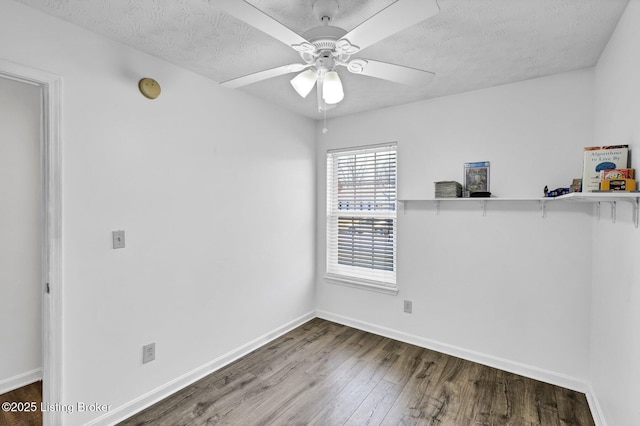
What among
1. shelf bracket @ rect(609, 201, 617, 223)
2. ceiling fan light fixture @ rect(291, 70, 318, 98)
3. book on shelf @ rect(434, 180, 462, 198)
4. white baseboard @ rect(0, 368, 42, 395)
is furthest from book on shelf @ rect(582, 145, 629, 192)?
white baseboard @ rect(0, 368, 42, 395)

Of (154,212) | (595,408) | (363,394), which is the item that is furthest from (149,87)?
(595,408)

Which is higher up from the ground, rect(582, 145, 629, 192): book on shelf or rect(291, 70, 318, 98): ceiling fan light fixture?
rect(291, 70, 318, 98): ceiling fan light fixture

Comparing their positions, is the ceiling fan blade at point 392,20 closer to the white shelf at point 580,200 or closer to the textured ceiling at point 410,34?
the textured ceiling at point 410,34

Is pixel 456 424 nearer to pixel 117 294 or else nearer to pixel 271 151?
pixel 117 294

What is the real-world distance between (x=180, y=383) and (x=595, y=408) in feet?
9.64

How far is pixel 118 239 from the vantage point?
202 cm

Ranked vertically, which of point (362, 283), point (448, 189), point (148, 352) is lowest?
point (148, 352)

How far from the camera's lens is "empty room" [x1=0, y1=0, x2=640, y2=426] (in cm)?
167

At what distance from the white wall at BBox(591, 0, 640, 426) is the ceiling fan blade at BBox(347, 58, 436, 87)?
0.97 meters

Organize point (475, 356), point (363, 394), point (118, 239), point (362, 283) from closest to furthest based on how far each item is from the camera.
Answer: point (118, 239) → point (363, 394) → point (475, 356) → point (362, 283)

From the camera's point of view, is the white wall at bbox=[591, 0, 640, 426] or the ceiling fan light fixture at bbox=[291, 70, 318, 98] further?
the ceiling fan light fixture at bbox=[291, 70, 318, 98]

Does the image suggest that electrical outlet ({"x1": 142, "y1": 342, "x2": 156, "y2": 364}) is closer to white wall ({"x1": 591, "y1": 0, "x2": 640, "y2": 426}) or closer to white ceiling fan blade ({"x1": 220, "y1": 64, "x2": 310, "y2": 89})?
white ceiling fan blade ({"x1": 220, "y1": 64, "x2": 310, "y2": 89})

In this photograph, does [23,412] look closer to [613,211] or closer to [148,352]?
[148,352]

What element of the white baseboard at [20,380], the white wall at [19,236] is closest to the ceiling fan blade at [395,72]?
the white wall at [19,236]
